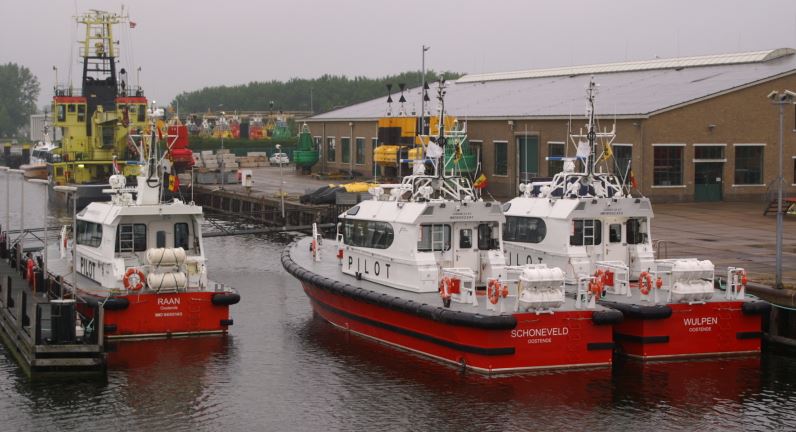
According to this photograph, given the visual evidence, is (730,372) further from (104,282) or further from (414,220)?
(104,282)

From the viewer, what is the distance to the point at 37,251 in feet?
110

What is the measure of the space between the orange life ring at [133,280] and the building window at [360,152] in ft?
148

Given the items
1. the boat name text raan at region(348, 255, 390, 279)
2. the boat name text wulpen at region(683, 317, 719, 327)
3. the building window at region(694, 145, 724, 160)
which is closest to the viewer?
the boat name text wulpen at region(683, 317, 719, 327)

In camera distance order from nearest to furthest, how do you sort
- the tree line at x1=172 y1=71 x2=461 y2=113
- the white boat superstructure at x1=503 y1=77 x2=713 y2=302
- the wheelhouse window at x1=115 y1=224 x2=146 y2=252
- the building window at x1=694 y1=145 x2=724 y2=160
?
the white boat superstructure at x1=503 y1=77 x2=713 y2=302
the wheelhouse window at x1=115 y1=224 x2=146 y2=252
the building window at x1=694 y1=145 x2=724 y2=160
the tree line at x1=172 y1=71 x2=461 y2=113

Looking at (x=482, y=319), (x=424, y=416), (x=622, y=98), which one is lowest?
(x=424, y=416)

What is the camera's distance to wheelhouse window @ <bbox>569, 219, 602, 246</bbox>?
25344mm

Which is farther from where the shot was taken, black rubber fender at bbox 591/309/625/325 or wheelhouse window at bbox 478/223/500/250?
wheelhouse window at bbox 478/223/500/250

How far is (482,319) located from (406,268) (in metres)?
3.75

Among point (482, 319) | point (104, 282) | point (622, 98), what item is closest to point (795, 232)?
point (622, 98)

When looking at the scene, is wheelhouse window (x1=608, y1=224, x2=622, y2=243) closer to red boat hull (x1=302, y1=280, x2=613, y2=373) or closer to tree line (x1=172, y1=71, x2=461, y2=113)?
red boat hull (x1=302, y1=280, x2=613, y2=373)

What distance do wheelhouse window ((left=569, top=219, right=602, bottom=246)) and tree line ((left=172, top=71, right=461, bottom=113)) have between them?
130423 mm

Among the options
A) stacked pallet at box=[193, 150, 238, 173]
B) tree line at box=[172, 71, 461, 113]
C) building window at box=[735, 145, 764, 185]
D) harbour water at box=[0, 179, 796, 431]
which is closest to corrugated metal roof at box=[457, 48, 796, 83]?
building window at box=[735, 145, 764, 185]

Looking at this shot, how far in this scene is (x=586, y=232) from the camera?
25.4 m

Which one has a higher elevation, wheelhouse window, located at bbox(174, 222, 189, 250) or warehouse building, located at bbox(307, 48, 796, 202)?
warehouse building, located at bbox(307, 48, 796, 202)
